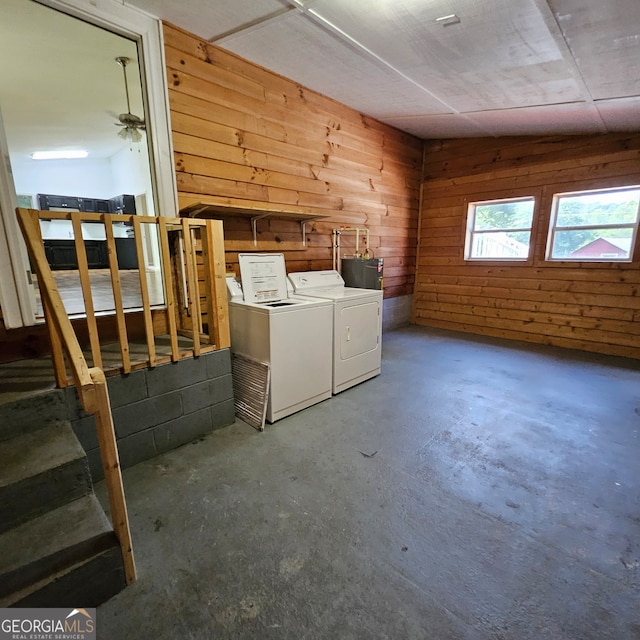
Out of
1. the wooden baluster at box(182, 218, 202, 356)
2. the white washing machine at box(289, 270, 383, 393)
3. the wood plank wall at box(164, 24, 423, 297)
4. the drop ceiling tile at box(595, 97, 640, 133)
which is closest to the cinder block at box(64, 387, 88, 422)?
the wooden baluster at box(182, 218, 202, 356)

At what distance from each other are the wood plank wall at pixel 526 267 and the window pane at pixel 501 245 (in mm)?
144

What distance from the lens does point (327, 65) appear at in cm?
280

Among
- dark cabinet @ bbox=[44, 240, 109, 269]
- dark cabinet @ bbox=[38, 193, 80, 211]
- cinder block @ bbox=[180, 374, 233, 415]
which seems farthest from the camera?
dark cabinet @ bbox=[38, 193, 80, 211]

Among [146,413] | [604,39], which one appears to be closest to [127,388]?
[146,413]

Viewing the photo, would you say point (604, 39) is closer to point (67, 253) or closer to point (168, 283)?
point (168, 283)

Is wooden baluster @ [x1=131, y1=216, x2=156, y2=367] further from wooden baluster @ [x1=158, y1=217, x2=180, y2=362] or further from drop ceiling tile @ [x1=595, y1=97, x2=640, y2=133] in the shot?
drop ceiling tile @ [x1=595, y1=97, x2=640, y2=133]

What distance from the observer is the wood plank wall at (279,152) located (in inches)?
100

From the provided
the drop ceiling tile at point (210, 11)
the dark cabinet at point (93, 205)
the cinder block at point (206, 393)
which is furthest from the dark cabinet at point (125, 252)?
the cinder block at point (206, 393)

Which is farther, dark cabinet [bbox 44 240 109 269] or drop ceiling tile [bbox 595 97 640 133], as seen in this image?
dark cabinet [bbox 44 240 109 269]

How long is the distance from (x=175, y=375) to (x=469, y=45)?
9.73 ft

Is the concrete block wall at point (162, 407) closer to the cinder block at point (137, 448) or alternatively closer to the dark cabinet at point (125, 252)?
the cinder block at point (137, 448)

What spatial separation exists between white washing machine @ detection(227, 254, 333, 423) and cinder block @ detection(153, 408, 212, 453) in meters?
0.45

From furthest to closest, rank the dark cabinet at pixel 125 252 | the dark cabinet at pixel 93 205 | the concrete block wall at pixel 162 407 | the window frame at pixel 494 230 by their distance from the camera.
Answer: the dark cabinet at pixel 93 205 → the dark cabinet at pixel 125 252 → the window frame at pixel 494 230 → the concrete block wall at pixel 162 407

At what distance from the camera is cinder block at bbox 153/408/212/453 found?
2070 mm
